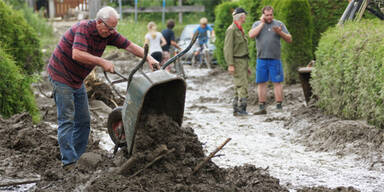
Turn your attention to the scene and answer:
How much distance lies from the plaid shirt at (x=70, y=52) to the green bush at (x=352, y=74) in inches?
129

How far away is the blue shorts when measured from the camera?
9414mm

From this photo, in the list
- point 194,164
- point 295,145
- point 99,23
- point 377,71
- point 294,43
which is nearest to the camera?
point 194,164

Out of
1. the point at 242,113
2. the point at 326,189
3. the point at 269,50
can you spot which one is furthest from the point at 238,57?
the point at 326,189

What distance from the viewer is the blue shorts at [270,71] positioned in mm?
9414

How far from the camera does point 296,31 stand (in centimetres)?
1173

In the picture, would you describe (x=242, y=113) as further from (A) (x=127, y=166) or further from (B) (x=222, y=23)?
(B) (x=222, y=23)

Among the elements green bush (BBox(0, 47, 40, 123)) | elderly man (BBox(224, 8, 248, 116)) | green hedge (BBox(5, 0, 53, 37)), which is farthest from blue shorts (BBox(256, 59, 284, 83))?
green hedge (BBox(5, 0, 53, 37))

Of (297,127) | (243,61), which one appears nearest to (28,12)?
(243,61)

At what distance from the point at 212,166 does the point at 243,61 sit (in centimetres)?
537

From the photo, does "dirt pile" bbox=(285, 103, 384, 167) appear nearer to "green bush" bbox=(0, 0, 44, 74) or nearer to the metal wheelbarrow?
the metal wheelbarrow

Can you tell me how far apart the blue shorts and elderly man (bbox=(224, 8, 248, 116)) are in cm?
28

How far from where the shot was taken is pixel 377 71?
625cm

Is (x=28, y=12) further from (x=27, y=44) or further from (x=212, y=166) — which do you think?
(x=212, y=166)

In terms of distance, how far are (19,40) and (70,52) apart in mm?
4542
